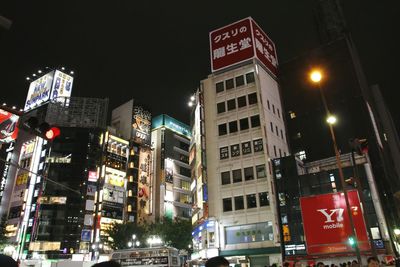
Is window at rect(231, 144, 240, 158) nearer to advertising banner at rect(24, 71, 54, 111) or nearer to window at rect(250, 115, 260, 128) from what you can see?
window at rect(250, 115, 260, 128)

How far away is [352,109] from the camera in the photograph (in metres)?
49.0

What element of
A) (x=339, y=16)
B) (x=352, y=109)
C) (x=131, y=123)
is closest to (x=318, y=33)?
(x=339, y=16)

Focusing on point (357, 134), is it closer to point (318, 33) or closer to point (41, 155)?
point (318, 33)

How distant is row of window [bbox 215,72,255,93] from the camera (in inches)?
1882

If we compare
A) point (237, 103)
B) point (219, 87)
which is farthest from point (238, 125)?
point (219, 87)

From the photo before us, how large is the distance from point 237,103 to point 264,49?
1130cm

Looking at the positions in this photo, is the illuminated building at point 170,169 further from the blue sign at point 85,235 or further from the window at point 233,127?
the window at point 233,127

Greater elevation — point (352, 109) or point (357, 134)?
point (352, 109)

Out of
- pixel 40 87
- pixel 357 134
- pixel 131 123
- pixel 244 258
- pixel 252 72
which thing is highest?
pixel 40 87

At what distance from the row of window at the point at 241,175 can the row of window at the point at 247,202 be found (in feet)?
6.98

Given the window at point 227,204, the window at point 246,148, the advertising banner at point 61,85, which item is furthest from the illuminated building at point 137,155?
the window at point 246,148

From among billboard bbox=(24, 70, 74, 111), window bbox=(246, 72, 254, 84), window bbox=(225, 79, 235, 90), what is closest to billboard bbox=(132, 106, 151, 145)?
billboard bbox=(24, 70, 74, 111)

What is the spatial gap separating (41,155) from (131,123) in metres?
20.9

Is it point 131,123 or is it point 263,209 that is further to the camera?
point 131,123
